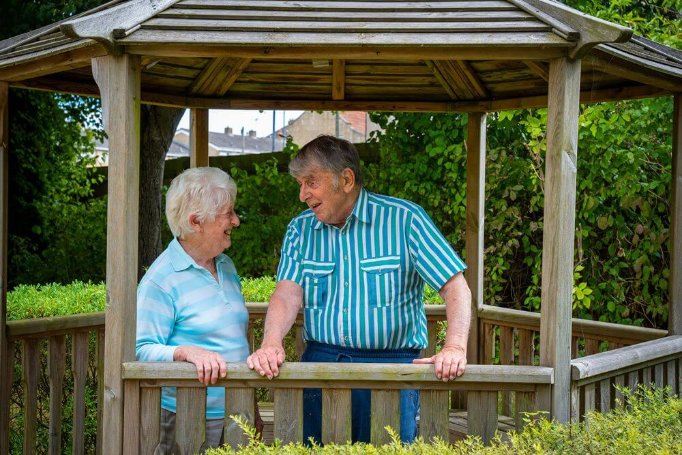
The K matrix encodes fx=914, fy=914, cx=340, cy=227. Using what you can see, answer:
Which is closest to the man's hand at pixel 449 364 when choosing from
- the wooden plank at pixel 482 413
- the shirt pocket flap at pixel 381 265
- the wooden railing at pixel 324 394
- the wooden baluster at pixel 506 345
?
the wooden railing at pixel 324 394

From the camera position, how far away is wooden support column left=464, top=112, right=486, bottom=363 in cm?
580

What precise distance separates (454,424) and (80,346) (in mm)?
2152

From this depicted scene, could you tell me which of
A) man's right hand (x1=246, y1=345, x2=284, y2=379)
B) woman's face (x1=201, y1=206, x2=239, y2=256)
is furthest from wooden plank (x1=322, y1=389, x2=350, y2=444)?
woman's face (x1=201, y1=206, x2=239, y2=256)

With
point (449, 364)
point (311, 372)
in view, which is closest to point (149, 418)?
point (311, 372)

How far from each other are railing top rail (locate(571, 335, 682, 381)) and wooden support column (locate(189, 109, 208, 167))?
108 inches

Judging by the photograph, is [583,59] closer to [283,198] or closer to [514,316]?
[514,316]

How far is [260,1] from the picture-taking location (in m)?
3.66

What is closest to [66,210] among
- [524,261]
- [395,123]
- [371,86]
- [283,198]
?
[283,198]

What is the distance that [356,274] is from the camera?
12.6 feet

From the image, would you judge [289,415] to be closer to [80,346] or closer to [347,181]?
[347,181]

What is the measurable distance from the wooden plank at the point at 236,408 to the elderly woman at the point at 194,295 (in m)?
0.13

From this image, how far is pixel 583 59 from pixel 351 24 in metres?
0.97

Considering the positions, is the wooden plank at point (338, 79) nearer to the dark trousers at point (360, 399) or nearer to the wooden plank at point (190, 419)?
the dark trousers at point (360, 399)

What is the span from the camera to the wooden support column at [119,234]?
3566mm
